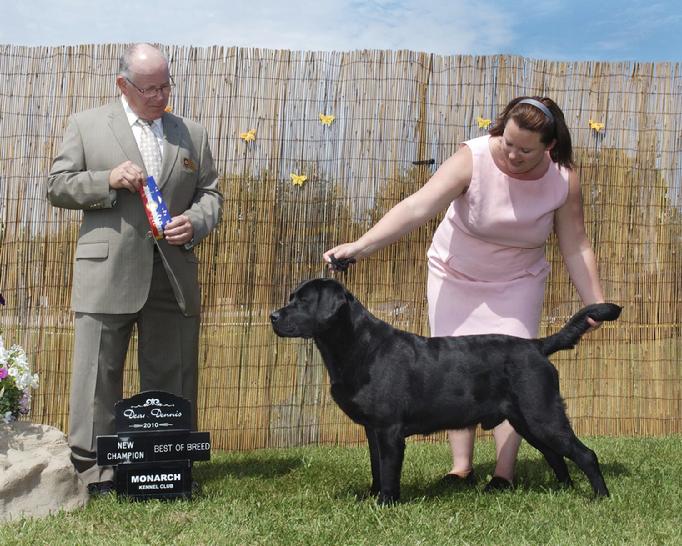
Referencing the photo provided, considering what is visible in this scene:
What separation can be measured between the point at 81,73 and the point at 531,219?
127 inches

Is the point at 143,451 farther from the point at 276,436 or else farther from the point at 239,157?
the point at 239,157

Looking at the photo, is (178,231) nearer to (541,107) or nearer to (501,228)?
Result: (501,228)

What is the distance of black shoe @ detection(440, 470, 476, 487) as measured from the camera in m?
4.39

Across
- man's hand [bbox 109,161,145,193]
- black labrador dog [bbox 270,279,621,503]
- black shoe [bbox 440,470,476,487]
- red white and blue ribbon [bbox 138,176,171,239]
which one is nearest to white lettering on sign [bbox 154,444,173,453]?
black labrador dog [bbox 270,279,621,503]

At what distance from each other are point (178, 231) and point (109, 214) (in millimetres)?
361

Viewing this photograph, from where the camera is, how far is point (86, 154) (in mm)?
4141

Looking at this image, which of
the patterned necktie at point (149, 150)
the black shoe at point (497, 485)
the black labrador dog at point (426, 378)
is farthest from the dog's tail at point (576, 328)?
the patterned necktie at point (149, 150)

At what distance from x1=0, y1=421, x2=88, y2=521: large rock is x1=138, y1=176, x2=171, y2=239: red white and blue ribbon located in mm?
1124

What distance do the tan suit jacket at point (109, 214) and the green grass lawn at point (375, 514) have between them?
1.01 meters

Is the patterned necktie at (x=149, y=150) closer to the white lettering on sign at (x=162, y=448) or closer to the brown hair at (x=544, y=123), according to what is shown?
the white lettering on sign at (x=162, y=448)

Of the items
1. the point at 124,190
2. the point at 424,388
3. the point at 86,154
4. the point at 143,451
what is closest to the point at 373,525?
the point at 424,388

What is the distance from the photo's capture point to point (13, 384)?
402 centimetres

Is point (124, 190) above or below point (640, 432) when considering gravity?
above

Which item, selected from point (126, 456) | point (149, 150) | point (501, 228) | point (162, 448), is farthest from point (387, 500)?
point (149, 150)
